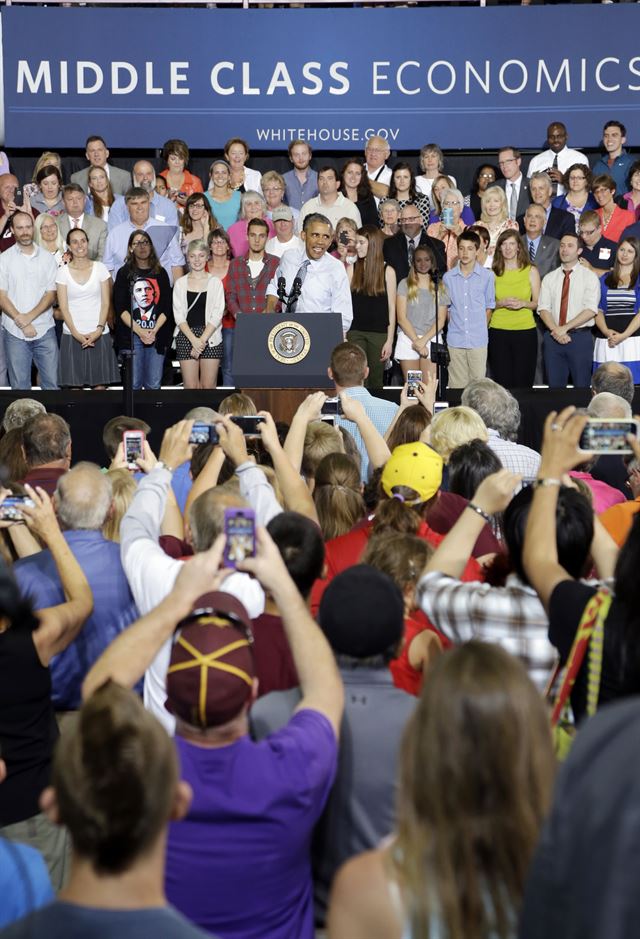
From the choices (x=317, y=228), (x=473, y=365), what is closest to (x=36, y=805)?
(x=317, y=228)

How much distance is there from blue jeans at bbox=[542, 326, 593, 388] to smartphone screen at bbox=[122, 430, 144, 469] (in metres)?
6.46

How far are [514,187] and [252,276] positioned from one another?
3012 mm

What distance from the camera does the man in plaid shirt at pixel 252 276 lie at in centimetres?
994

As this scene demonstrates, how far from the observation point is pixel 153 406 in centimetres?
895

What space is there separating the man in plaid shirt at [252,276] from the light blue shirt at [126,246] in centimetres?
90

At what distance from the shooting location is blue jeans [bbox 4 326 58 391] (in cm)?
1019

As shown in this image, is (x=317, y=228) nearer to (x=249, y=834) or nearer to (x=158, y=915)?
(x=249, y=834)

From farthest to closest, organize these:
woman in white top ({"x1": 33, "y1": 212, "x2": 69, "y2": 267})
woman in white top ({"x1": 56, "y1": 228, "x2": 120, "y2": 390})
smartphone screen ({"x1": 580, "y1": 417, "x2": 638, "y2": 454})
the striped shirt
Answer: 1. woman in white top ({"x1": 33, "y1": 212, "x2": 69, "y2": 267})
2. woman in white top ({"x1": 56, "y1": 228, "x2": 120, "y2": 390})
3. smartphone screen ({"x1": 580, "y1": 417, "x2": 638, "y2": 454})
4. the striped shirt

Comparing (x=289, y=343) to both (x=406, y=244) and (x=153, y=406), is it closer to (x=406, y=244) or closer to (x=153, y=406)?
(x=153, y=406)

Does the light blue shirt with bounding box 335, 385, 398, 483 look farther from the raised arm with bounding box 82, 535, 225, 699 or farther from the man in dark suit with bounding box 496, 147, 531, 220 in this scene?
the man in dark suit with bounding box 496, 147, 531, 220

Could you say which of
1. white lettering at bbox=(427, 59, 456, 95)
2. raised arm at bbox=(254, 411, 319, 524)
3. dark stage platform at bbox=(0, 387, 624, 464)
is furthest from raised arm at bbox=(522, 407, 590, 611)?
white lettering at bbox=(427, 59, 456, 95)

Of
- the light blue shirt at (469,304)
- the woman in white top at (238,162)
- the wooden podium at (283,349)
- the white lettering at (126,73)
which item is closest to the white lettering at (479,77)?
the woman in white top at (238,162)

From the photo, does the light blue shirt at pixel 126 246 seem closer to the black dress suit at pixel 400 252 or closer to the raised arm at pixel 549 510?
the black dress suit at pixel 400 252

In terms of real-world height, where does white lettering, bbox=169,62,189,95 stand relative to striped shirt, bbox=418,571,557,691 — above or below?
above
